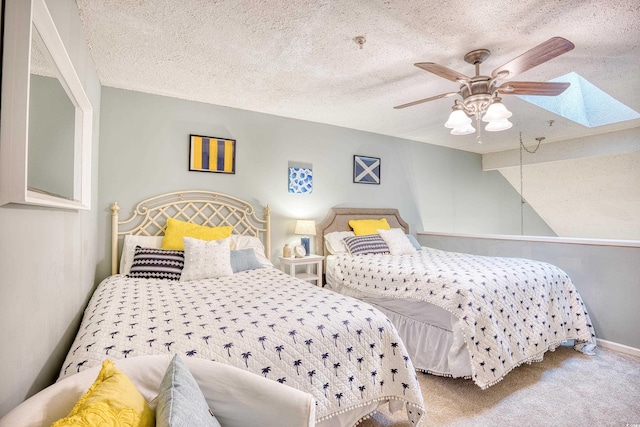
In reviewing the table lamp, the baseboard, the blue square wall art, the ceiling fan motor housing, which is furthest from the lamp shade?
the baseboard

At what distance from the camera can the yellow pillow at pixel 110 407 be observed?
0.68 metres

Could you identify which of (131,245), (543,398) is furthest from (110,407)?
(543,398)

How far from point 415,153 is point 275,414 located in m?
4.53

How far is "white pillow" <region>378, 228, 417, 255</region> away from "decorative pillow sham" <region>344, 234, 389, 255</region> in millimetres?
60

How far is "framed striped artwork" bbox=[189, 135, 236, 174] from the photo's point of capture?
322 cm

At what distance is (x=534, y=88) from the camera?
83.3 inches

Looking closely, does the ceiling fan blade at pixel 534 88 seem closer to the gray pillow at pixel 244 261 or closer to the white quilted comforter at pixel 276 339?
the white quilted comforter at pixel 276 339

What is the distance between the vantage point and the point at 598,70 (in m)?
2.49

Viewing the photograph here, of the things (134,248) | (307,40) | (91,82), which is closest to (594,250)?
(307,40)

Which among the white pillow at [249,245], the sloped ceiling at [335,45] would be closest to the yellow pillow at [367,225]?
the white pillow at [249,245]

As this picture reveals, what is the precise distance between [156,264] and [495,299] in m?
2.56

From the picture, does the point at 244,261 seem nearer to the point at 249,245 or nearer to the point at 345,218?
the point at 249,245

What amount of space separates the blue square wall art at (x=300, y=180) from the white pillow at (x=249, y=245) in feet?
2.78

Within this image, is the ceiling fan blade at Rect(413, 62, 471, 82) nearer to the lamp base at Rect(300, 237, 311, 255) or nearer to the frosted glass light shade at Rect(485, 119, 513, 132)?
the frosted glass light shade at Rect(485, 119, 513, 132)
